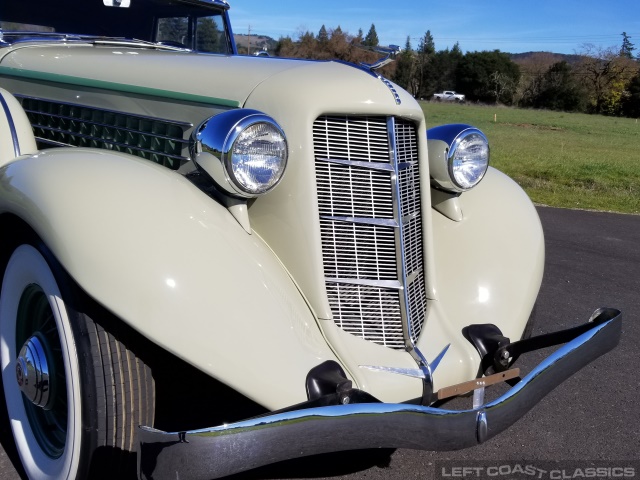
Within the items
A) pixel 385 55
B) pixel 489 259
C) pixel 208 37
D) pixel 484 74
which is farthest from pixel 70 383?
pixel 484 74

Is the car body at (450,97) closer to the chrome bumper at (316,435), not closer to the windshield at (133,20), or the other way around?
the windshield at (133,20)

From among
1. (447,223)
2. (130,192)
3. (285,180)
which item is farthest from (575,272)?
(130,192)

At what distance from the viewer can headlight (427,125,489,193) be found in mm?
3039

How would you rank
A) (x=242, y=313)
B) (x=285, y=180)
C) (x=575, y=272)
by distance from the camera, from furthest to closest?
(x=575, y=272) → (x=285, y=180) → (x=242, y=313)

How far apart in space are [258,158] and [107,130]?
1082 millimetres

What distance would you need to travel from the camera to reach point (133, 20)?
13.1ft

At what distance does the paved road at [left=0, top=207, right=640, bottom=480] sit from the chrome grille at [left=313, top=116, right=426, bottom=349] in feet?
1.71

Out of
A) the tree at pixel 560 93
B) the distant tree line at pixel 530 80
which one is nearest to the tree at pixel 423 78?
the distant tree line at pixel 530 80

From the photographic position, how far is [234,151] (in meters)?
2.30

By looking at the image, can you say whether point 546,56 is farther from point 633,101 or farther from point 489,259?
point 489,259

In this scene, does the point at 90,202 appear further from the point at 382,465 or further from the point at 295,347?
the point at 382,465

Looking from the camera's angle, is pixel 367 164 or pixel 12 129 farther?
pixel 12 129

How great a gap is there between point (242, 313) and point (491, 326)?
1.12 m

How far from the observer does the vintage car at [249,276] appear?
6.70ft
